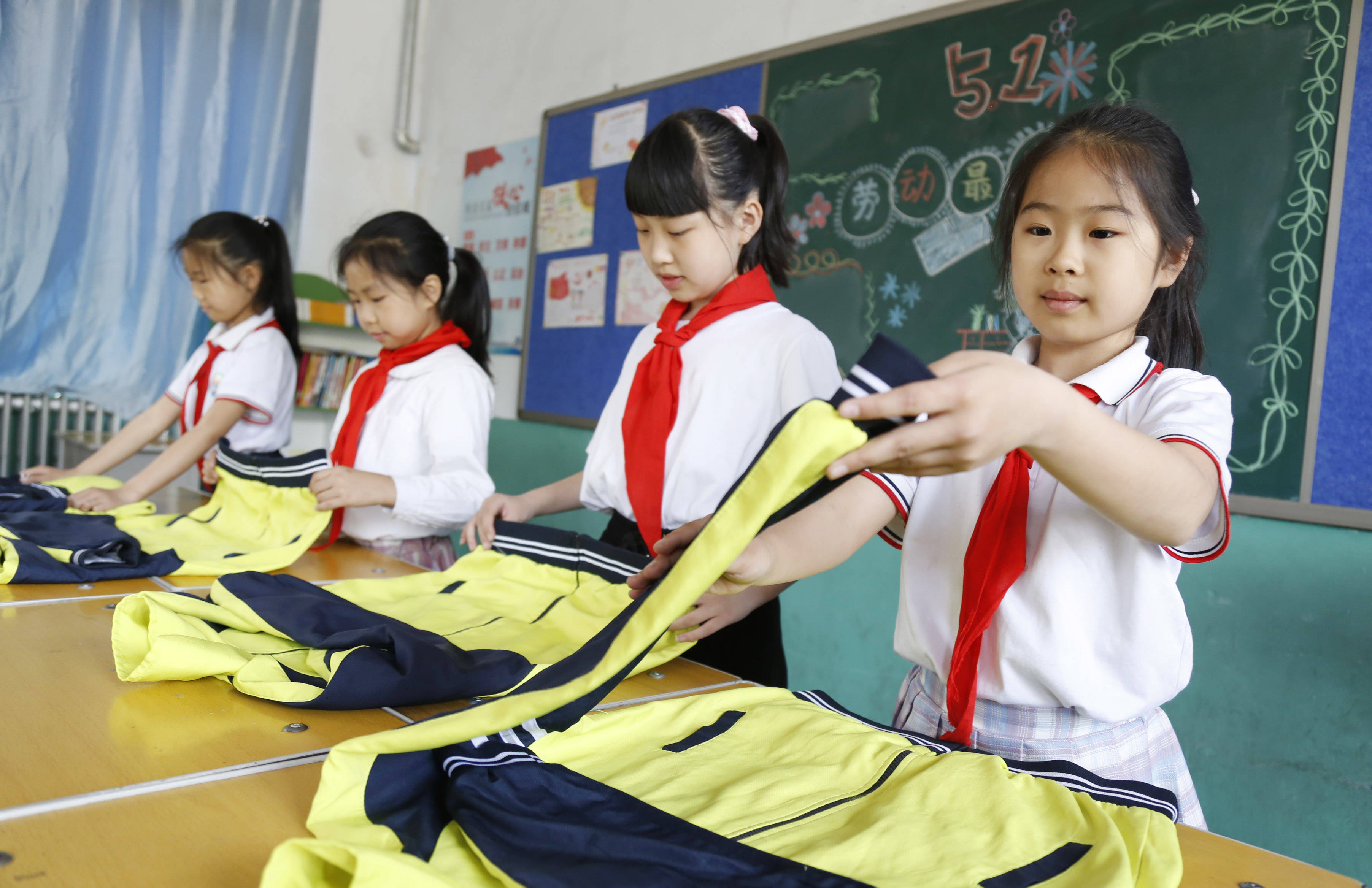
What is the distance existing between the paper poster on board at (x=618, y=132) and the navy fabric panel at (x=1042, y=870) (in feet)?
9.29

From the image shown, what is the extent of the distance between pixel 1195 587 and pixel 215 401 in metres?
2.24

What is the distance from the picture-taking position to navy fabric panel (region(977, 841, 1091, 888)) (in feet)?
1.76

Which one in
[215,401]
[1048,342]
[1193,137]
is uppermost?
[1193,137]

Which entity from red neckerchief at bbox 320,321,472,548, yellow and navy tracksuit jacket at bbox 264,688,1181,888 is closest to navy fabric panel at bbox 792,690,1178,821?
yellow and navy tracksuit jacket at bbox 264,688,1181,888

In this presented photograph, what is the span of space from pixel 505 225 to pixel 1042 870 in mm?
3522

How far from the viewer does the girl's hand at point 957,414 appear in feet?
1.75

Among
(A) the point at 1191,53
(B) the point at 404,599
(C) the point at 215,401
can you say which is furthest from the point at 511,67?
(B) the point at 404,599

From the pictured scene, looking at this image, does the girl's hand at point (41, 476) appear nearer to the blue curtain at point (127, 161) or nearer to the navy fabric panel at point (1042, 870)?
the blue curtain at point (127, 161)

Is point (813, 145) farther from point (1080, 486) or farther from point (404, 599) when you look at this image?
point (1080, 486)

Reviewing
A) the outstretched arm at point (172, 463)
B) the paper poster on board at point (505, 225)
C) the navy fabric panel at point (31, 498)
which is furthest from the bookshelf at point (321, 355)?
the navy fabric panel at point (31, 498)

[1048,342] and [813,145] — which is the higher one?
[813,145]

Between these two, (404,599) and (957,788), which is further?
(404,599)

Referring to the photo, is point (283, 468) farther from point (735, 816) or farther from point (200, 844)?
point (735, 816)

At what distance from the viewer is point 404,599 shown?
118 cm
